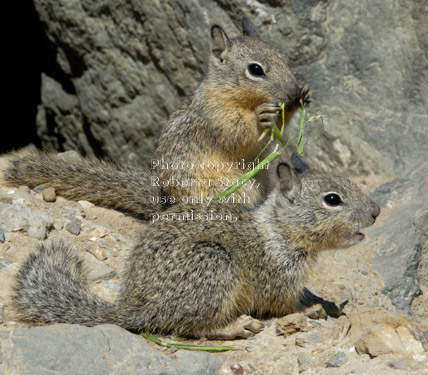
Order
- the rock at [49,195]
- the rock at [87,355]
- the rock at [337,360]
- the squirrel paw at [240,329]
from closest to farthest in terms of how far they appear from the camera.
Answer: the rock at [87,355]
the rock at [337,360]
the squirrel paw at [240,329]
the rock at [49,195]

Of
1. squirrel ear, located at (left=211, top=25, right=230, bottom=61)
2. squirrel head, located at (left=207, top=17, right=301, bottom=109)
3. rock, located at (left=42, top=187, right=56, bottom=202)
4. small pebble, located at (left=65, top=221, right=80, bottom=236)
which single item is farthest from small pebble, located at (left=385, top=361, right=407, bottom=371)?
rock, located at (left=42, top=187, right=56, bottom=202)

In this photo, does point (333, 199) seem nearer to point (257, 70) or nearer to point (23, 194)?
point (257, 70)

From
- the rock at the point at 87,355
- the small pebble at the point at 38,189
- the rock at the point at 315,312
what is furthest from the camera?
the small pebble at the point at 38,189

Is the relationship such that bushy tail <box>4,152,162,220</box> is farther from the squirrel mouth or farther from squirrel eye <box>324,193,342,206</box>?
the squirrel mouth

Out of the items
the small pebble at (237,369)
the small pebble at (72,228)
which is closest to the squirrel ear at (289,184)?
the small pebble at (237,369)

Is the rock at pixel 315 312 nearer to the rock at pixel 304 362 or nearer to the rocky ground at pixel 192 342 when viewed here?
the rocky ground at pixel 192 342

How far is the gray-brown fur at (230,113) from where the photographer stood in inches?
275

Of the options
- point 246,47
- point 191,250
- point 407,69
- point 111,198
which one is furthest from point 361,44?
point 191,250

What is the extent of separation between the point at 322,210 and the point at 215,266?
1166mm

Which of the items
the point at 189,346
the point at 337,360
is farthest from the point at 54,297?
the point at 337,360

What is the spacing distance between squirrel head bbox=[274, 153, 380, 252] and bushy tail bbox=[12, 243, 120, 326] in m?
1.86

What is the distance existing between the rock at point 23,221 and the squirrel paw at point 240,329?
7.10 ft

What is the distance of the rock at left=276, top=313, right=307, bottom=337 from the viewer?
5.79m

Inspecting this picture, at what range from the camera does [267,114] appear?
6984mm
